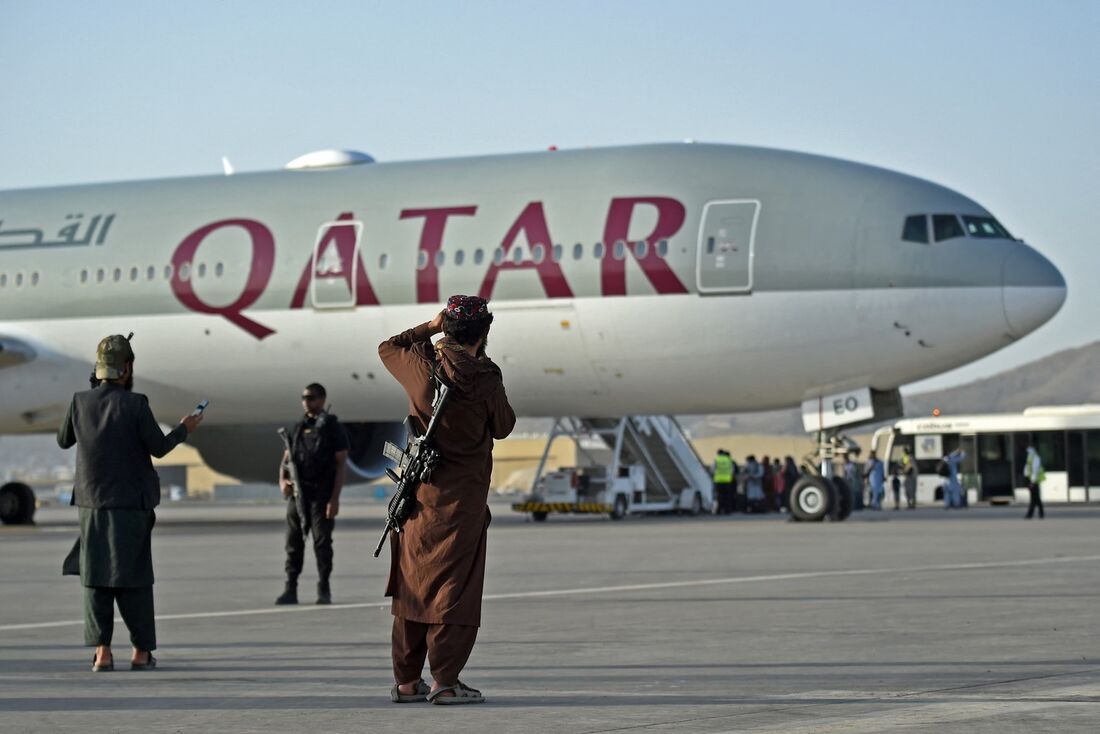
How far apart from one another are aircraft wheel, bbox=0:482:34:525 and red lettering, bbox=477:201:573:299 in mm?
9964

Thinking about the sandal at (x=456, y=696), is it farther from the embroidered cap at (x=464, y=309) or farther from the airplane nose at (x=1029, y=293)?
the airplane nose at (x=1029, y=293)

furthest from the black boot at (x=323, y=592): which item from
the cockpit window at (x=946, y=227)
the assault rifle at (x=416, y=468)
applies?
the cockpit window at (x=946, y=227)

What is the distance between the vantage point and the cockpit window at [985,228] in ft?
77.8

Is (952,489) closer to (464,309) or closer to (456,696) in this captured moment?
(464,309)

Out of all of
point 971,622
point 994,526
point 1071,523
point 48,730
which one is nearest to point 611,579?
point 971,622

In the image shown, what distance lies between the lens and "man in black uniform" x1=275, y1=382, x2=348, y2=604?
530 inches

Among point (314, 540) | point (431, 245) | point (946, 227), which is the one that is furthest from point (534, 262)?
point (314, 540)

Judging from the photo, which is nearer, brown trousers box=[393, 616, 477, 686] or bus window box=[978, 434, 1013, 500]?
brown trousers box=[393, 616, 477, 686]

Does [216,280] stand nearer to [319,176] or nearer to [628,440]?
[319,176]

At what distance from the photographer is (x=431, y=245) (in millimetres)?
24891

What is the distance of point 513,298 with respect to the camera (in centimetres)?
2431

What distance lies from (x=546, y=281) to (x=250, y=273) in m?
4.64

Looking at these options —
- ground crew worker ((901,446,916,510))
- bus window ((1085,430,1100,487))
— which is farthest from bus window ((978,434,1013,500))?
ground crew worker ((901,446,916,510))

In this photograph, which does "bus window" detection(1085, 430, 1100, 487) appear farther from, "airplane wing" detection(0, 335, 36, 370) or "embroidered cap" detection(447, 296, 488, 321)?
"embroidered cap" detection(447, 296, 488, 321)
